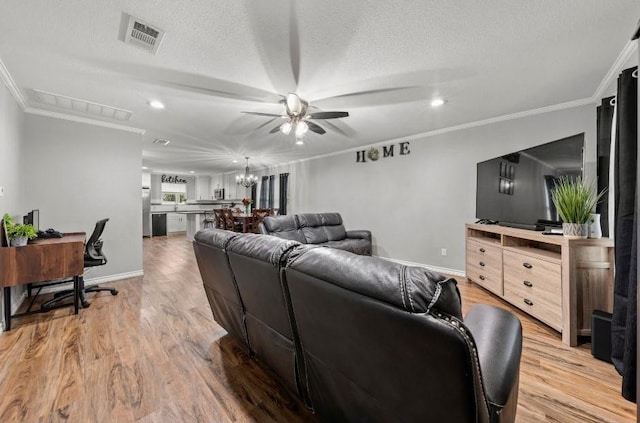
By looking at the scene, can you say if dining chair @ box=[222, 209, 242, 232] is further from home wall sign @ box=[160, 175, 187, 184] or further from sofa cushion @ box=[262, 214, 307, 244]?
home wall sign @ box=[160, 175, 187, 184]

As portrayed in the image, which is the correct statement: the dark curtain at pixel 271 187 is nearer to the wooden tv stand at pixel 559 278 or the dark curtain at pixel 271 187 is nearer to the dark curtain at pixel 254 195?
the dark curtain at pixel 254 195

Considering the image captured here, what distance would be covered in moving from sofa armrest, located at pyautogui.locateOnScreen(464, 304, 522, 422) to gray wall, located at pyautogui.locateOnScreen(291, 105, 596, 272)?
Result: 3.03 m

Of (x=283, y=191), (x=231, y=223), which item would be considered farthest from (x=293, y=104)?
(x=283, y=191)

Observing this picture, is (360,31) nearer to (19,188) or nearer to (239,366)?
(239,366)

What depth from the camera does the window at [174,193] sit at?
1053 cm

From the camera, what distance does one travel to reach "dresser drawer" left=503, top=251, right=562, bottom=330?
2.23 metres

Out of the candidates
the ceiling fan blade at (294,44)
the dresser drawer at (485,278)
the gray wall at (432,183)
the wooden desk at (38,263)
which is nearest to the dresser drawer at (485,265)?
the dresser drawer at (485,278)

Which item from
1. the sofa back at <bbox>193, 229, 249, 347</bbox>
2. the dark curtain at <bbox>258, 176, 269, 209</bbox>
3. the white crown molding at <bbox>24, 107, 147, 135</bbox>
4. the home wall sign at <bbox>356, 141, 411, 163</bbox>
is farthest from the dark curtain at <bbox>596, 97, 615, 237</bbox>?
the dark curtain at <bbox>258, 176, 269, 209</bbox>

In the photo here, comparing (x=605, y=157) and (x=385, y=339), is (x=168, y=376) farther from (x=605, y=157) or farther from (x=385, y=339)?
(x=605, y=157)

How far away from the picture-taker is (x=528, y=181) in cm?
290

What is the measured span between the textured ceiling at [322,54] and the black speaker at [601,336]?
2124 millimetres

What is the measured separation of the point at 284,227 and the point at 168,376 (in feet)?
9.93

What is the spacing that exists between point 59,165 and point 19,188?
0.59m

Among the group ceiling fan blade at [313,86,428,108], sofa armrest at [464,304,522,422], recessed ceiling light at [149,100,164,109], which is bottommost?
sofa armrest at [464,304,522,422]
